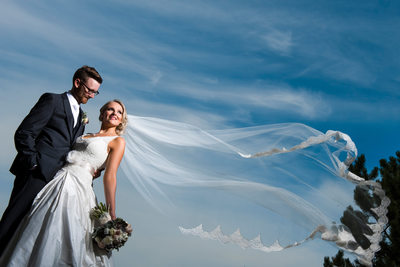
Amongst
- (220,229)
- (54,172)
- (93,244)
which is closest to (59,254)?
(93,244)

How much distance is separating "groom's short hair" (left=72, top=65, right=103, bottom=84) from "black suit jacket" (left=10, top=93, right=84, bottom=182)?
0.87ft

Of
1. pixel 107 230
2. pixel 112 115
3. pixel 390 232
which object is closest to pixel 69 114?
pixel 112 115

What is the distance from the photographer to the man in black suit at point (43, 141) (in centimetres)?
418

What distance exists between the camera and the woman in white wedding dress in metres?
4.00

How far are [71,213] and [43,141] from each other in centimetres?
83

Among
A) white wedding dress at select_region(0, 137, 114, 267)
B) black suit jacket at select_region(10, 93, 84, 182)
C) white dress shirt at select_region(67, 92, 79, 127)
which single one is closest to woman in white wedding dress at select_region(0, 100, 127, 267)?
white wedding dress at select_region(0, 137, 114, 267)

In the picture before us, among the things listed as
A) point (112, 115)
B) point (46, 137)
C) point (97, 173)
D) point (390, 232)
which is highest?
point (390, 232)

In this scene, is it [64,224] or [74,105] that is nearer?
[64,224]

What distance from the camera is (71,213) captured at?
13.7 ft

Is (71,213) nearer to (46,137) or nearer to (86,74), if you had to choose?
(46,137)

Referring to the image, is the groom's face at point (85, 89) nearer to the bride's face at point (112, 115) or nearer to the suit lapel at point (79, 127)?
the suit lapel at point (79, 127)

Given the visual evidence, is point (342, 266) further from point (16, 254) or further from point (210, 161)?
point (16, 254)

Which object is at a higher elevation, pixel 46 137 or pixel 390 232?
pixel 390 232

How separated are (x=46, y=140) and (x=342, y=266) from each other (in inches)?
491
